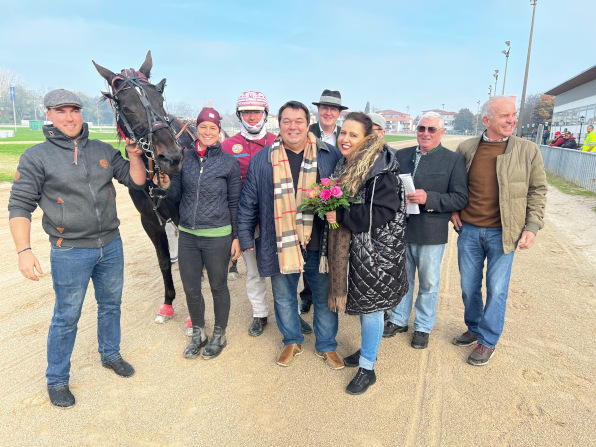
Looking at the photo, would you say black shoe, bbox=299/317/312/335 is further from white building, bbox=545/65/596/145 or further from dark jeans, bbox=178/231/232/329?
white building, bbox=545/65/596/145

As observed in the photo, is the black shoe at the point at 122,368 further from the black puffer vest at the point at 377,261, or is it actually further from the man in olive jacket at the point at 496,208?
the man in olive jacket at the point at 496,208

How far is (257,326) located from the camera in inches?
163

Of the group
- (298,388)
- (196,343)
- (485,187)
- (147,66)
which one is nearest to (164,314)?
(196,343)

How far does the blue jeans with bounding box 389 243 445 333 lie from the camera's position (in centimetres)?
357

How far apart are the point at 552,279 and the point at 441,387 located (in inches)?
136

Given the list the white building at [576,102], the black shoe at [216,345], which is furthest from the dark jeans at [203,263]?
the white building at [576,102]

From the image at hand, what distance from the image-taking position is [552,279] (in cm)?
546

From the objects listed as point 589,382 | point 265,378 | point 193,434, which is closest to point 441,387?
point 589,382

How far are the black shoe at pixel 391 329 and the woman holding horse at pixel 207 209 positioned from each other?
176cm

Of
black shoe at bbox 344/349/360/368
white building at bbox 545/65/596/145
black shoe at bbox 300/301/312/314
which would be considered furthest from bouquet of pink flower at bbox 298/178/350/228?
white building at bbox 545/65/596/145

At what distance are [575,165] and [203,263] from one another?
49.4 ft

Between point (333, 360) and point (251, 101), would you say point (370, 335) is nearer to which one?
point (333, 360)

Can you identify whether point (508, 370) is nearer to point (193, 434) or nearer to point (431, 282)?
point (431, 282)

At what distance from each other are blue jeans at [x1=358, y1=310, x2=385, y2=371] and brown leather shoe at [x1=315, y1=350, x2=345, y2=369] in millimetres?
315
